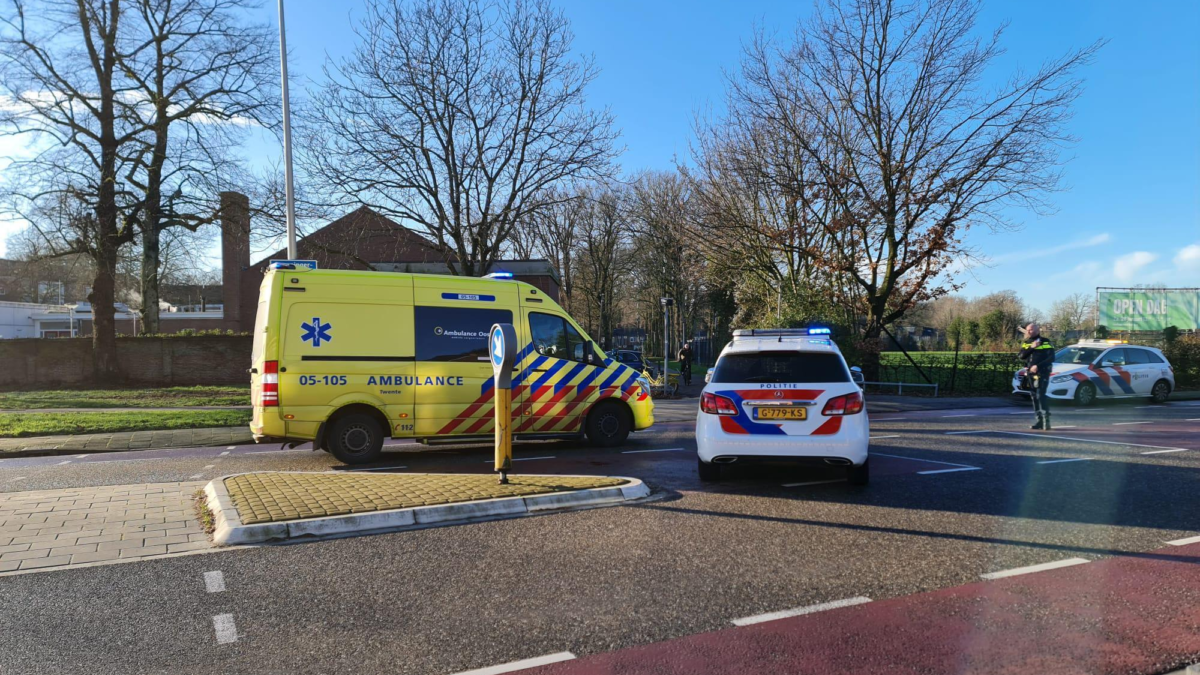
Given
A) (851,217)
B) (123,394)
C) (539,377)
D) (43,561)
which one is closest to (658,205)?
(851,217)

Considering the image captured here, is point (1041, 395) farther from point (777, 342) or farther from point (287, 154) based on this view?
point (287, 154)

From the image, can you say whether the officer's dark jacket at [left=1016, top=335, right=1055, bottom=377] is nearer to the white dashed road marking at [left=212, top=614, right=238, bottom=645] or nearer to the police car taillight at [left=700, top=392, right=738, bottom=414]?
the police car taillight at [left=700, top=392, right=738, bottom=414]

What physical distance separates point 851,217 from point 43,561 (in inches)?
855

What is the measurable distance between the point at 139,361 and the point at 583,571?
26.0 metres

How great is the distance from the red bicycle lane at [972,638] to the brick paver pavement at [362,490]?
10.9ft

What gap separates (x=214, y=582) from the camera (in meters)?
4.64

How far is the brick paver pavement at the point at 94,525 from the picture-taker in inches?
207

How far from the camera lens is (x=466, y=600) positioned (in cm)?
431

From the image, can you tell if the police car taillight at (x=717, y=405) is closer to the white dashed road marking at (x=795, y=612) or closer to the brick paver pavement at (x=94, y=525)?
the white dashed road marking at (x=795, y=612)

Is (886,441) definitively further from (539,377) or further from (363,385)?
(363,385)

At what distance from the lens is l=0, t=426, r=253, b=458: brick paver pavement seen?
11.3m

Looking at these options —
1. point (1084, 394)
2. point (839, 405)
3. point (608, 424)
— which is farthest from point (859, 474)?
point (1084, 394)

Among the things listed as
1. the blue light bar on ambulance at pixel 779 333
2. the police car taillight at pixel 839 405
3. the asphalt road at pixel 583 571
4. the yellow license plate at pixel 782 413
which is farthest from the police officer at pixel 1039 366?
the yellow license plate at pixel 782 413

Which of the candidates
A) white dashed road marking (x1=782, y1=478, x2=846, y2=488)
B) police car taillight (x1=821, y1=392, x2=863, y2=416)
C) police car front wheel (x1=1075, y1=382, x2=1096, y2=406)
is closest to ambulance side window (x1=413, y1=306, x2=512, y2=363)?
white dashed road marking (x1=782, y1=478, x2=846, y2=488)
